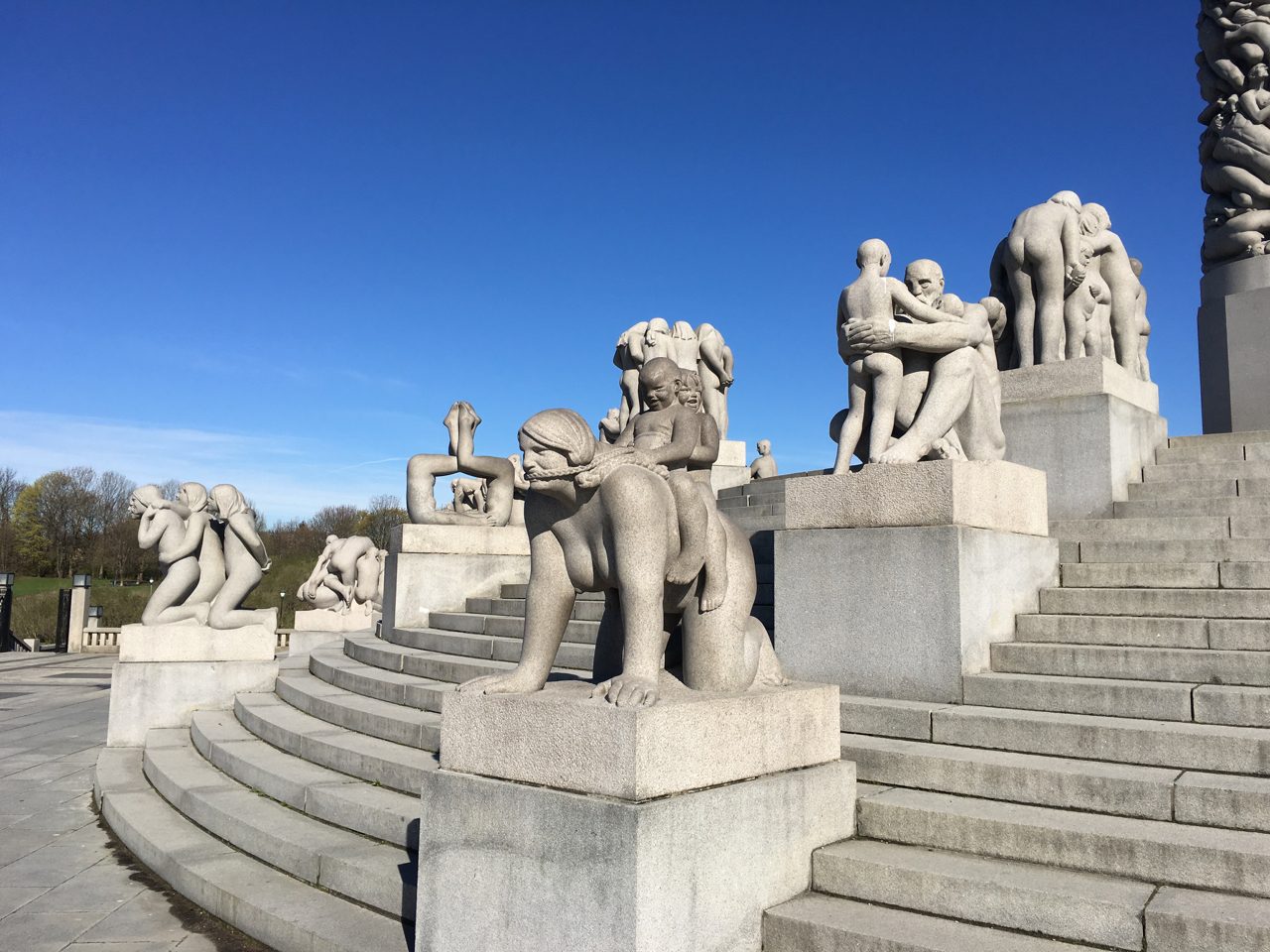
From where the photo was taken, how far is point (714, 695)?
12.3 feet

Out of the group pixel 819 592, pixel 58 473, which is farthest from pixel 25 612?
pixel 819 592

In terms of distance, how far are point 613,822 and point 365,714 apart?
13.6 feet

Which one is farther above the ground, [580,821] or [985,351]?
[985,351]

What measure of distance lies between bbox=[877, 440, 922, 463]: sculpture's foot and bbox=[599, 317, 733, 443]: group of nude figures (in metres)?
12.7

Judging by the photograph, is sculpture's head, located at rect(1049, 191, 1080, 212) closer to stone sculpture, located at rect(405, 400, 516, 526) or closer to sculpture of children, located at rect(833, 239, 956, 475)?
sculpture of children, located at rect(833, 239, 956, 475)

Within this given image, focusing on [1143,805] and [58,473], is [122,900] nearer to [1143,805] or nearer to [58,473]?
[1143,805]

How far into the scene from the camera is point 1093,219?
1020 cm

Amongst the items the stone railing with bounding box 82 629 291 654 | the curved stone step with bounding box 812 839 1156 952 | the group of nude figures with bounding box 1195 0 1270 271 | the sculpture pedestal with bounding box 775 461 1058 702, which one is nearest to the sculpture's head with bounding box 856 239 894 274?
the sculpture pedestal with bounding box 775 461 1058 702

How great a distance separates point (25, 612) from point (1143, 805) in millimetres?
44057

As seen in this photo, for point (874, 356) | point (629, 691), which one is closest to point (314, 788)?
point (629, 691)

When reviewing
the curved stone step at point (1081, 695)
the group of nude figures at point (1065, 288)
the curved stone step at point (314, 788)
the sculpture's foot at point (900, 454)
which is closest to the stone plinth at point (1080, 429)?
the group of nude figures at point (1065, 288)

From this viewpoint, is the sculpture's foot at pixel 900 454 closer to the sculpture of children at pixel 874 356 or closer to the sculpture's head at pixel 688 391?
the sculpture of children at pixel 874 356

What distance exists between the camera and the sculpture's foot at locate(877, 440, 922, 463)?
19.8ft

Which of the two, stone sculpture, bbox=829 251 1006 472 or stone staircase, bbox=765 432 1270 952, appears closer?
stone staircase, bbox=765 432 1270 952
